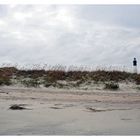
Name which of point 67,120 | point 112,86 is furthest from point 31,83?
point 67,120

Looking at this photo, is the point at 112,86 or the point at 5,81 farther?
the point at 5,81

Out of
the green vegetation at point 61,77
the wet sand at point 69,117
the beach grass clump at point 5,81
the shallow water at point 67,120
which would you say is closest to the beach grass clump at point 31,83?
the green vegetation at point 61,77

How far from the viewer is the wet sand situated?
5.17 m

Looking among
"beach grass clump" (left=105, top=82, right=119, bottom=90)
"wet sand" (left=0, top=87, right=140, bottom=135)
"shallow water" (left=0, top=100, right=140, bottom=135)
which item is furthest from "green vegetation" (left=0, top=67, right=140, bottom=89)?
"shallow water" (left=0, top=100, right=140, bottom=135)

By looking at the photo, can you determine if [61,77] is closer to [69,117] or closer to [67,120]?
[69,117]

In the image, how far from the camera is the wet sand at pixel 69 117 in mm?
5172

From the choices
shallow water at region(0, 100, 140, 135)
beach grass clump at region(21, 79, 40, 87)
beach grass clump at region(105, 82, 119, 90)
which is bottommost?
shallow water at region(0, 100, 140, 135)

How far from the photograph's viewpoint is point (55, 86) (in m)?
10.6

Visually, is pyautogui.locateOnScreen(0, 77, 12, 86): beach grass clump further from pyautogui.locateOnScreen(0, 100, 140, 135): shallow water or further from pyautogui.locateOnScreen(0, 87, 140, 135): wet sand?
pyautogui.locateOnScreen(0, 100, 140, 135): shallow water

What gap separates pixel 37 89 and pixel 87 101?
237 cm

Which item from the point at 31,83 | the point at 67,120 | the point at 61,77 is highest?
the point at 61,77

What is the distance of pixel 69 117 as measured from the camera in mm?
5992

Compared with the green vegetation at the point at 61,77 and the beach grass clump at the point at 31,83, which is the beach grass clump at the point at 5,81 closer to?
the green vegetation at the point at 61,77
